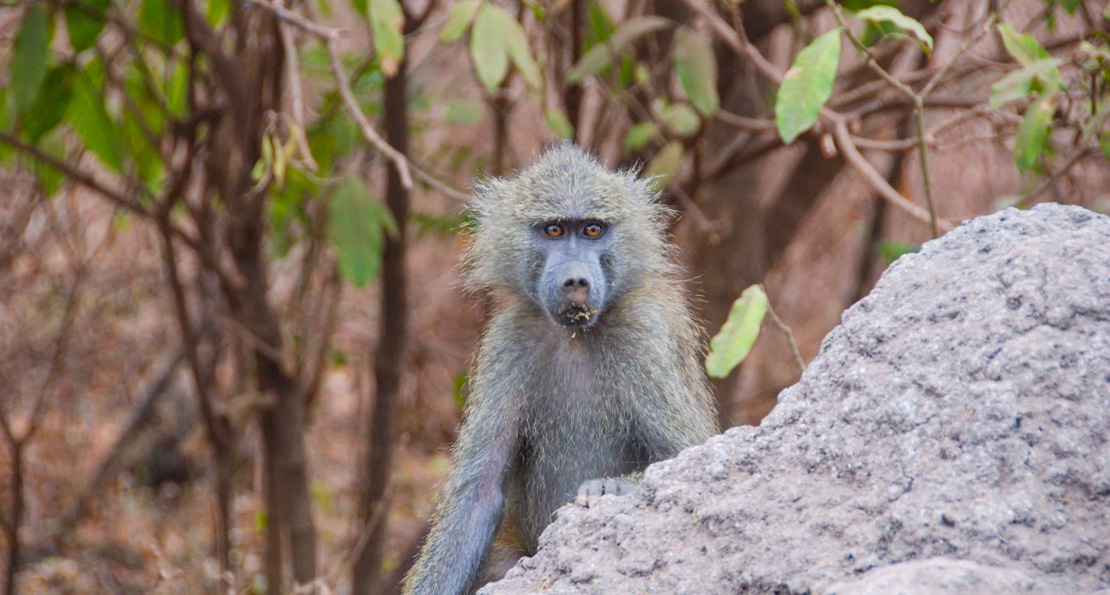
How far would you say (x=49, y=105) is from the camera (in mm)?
5156

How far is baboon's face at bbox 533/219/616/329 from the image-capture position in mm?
3781

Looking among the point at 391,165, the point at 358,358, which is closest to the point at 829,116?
the point at 391,165

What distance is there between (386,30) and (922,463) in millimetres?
2591

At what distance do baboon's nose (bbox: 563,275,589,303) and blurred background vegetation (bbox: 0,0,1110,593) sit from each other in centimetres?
81

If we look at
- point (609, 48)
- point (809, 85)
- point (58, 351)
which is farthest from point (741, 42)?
point (58, 351)

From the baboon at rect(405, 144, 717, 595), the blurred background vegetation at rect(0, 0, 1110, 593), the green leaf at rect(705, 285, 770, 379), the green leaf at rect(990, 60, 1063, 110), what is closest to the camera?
the green leaf at rect(705, 285, 770, 379)

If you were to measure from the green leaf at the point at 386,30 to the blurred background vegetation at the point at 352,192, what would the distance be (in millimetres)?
10

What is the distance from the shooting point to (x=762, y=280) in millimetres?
6965

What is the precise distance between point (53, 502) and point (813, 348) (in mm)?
6343

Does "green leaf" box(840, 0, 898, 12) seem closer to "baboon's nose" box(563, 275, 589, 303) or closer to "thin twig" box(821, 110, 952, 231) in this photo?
"thin twig" box(821, 110, 952, 231)

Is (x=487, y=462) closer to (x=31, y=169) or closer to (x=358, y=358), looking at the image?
(x=31, y=169)

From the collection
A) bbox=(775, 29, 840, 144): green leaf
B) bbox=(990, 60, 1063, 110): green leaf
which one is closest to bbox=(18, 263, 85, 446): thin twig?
bbox=(775, 29, 840, 144): green leaf

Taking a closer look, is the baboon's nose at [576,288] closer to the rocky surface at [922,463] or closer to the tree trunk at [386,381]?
the rocky surface at [922,463]

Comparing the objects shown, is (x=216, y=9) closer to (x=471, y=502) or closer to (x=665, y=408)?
(x=471, y=502)
